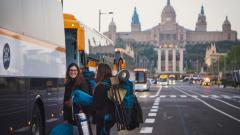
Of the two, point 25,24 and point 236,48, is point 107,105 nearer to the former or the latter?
point 25,24

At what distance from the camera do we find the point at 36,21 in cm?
1107

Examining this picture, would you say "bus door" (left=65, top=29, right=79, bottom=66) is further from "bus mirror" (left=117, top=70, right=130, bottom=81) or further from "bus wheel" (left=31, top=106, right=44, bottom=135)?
"bus mirror" (left=117, top=70, right=130, bottom=81)

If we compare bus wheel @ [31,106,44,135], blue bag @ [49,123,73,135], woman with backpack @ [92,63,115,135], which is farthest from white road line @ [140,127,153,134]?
blue bag @ [49,123,73,135]

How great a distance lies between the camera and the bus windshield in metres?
75.1

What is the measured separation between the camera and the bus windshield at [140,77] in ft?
246

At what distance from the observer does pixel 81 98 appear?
9.15m

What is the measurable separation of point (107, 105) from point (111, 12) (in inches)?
2122

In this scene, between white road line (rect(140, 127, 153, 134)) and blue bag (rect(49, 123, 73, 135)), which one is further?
white road line (rect(140, 127, 153, 134))

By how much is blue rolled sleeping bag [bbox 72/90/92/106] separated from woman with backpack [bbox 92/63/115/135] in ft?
0.37

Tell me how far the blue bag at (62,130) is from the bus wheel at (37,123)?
1.61 m

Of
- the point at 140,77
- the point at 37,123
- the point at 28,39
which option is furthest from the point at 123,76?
the point at 140,77

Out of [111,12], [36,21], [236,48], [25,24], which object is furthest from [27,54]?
[236,48]

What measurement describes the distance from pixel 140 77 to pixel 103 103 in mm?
67252

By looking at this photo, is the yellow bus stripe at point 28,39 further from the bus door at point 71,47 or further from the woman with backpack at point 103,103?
the bus door at point 71,47
